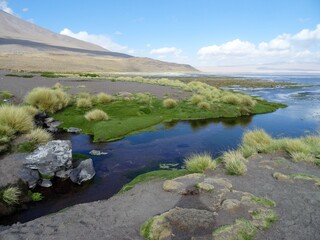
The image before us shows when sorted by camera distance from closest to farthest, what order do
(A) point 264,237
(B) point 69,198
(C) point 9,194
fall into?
1. (A) point 264,237
2. (C) point 9,194
3. (B) point 69,198

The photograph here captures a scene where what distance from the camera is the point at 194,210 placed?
814 cm

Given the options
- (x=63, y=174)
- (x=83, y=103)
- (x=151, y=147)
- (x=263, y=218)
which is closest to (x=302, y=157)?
(x=263, y=218)

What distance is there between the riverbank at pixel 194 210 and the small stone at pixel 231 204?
3 cm

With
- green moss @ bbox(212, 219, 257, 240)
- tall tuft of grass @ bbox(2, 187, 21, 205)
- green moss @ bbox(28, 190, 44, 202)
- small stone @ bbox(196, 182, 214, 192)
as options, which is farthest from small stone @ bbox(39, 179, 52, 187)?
green moss @ bbox(212, 219, 257, 240)

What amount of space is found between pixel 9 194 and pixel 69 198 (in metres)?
Result: 2.03

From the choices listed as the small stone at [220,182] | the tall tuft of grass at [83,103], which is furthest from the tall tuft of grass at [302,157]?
the tall tuft of grass at [83,103]

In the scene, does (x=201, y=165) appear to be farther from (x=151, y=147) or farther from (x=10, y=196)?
(x=10, y=196)

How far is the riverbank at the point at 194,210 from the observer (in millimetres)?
7508

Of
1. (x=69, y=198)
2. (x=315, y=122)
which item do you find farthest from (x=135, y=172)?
(x=315, y=122)

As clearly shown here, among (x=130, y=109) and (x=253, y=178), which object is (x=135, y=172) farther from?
(x=130, y=109)

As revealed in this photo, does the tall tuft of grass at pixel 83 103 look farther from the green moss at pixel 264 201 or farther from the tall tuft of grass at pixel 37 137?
the green moss at pixel 264 201

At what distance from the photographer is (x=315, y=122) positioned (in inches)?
1014

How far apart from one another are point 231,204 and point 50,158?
8108 millimetres

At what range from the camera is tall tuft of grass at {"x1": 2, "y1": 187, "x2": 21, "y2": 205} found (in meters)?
10.3
